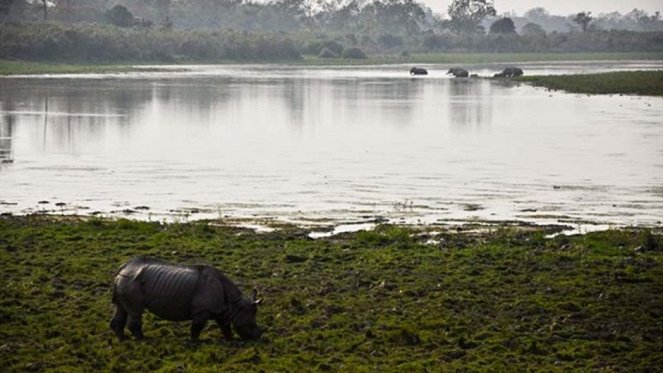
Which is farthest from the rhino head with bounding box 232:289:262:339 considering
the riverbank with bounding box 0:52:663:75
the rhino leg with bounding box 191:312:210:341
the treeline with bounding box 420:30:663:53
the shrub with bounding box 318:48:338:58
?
the treeline with bounding box 420:30:663:53

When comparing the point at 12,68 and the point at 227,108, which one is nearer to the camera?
the point at 227,108

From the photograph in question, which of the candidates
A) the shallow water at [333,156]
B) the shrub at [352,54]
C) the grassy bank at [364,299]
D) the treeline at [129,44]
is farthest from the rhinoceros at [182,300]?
the shrub at [352,54]

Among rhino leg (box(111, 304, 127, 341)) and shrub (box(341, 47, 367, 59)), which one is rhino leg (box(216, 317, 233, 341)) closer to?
rhino leg (box(111, 304, 127, 341))

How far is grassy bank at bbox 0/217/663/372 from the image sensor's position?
36.1ft

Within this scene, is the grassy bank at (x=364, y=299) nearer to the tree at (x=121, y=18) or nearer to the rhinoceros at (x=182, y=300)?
the rhinoceros at (x=182, y=300)

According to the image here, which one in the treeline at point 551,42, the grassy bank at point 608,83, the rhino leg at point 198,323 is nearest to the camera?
the rhino leg at point 198,323

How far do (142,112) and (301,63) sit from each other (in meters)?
76.9

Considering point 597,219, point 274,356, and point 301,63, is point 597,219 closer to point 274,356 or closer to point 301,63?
point 274,356

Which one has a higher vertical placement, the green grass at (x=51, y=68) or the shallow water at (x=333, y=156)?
the green grass at (x=51, y=68)

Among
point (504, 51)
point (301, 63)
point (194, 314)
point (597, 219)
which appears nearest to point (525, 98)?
Answer: point (597, 219)

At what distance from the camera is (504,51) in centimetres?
17025

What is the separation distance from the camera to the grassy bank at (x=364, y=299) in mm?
10992

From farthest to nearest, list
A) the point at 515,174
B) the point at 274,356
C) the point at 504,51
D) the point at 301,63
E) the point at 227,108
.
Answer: the point at 504,51 → the point at 301,63 → the point at 227,108 → the point at 515,174 → the point at 274,356

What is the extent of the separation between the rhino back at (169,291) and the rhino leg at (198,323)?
105mm
